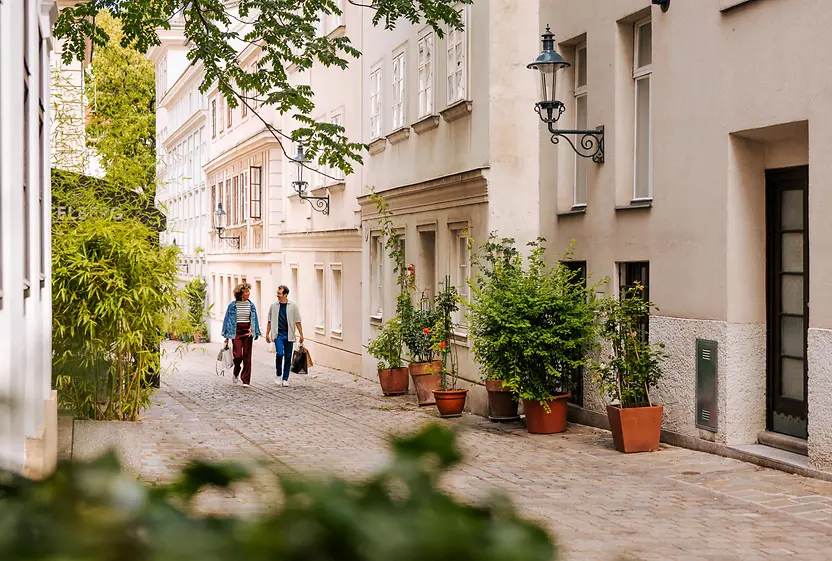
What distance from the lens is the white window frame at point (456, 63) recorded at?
715 inches

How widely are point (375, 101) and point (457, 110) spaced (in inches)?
259

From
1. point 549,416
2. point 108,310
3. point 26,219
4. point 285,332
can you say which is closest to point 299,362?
point 285,332

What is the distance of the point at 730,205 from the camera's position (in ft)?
38.2

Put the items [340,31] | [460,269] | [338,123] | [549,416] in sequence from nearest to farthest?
[549,416], [460,269], [340,31], [338,123]

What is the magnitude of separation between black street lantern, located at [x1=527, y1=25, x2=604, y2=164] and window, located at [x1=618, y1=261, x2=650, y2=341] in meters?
1.29

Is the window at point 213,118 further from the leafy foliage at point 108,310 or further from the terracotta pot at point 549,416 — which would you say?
the leafy foliage at point 108,310

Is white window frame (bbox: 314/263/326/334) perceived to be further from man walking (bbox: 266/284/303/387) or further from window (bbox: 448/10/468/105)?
window (bbox: 448/10/468/105)

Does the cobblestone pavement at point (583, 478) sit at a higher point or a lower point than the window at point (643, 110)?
lower

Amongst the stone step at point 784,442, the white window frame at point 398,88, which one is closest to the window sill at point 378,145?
the white window frame at point 398,88

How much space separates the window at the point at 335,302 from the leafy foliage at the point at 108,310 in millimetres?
17064

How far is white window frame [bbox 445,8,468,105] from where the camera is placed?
18.2m

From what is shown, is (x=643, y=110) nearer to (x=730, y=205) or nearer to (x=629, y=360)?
(x=730, y=205)

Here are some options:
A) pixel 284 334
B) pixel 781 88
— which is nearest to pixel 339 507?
pixel 781 88

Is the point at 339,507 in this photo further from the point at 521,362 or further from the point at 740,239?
the point at 521,362
